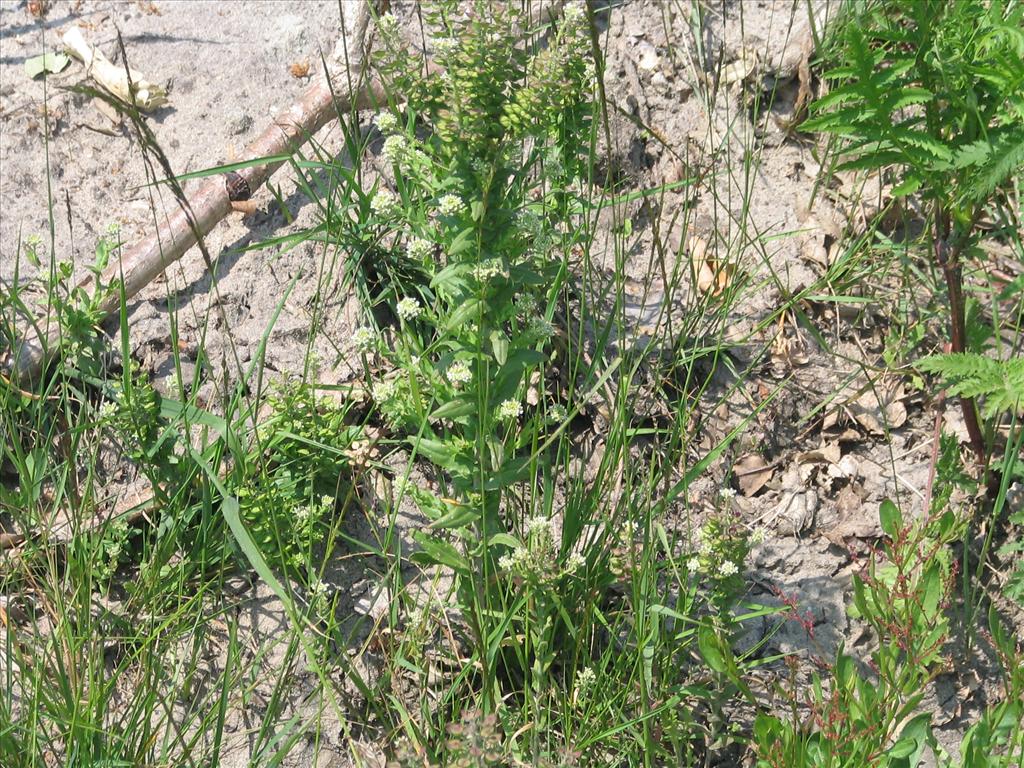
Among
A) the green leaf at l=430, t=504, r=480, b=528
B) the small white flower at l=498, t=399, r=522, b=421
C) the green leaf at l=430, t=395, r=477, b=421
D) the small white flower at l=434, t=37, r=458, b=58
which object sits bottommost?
the green leaf at l=430, t=504, r=480, b=528

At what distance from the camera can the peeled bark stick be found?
3.26 meters

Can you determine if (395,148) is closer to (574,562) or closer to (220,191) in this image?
(574,562)

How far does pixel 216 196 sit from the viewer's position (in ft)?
11.6

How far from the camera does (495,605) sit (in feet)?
8.88


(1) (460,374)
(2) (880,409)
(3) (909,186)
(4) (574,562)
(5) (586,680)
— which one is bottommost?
(5) (586,680)

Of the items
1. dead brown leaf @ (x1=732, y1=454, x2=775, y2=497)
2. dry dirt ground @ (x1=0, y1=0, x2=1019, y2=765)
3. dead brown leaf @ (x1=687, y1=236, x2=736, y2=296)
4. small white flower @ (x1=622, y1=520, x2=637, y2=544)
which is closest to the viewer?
small white flower @ (x1=622, y1=520, x2=637, y2=544)

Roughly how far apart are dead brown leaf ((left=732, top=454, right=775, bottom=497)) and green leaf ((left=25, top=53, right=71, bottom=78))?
297 centimetres

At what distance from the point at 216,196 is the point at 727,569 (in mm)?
2207

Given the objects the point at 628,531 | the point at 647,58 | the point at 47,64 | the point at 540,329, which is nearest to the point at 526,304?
the point at 540,329

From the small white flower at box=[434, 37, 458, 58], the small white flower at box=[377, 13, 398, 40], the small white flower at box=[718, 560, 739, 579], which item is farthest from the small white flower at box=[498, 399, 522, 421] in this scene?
the small white flower at box=[377, 13, 398, 40]

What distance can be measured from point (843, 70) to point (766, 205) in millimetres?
968

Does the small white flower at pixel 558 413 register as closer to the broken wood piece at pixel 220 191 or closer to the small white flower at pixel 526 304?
the small white flower at pixel 526 304

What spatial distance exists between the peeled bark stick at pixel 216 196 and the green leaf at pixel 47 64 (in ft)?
2.98

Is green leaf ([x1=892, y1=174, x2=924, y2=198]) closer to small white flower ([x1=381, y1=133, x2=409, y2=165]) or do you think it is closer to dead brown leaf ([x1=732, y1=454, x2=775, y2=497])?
dead brown leaf ([x1=732, y1=454, x2=775, y2=497])
